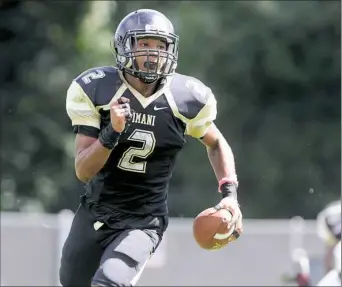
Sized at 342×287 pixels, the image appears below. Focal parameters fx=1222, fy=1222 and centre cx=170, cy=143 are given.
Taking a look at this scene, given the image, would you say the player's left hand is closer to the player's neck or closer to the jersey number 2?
the jersey number 2

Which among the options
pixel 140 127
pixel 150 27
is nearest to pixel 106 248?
pixel 140 127

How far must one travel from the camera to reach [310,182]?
21.2m

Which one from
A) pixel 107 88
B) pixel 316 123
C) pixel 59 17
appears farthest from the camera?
pixel 316 123

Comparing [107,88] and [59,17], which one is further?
[59,17]

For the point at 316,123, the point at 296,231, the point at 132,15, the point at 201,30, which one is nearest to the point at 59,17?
the point at 201,30

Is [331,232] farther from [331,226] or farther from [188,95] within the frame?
[188,95]

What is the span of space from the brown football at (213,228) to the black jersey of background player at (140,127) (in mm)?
293

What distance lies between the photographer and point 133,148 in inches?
248

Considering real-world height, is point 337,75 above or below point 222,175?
below

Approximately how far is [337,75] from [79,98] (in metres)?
16.6

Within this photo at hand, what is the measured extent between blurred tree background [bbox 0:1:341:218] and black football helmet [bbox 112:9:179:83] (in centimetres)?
1150

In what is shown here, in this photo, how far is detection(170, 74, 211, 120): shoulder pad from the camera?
636 cm

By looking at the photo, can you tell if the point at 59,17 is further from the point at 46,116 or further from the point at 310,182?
the point at 310,182

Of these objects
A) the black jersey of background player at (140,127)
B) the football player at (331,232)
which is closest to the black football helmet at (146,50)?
the black jersey of background player at (140,127)
